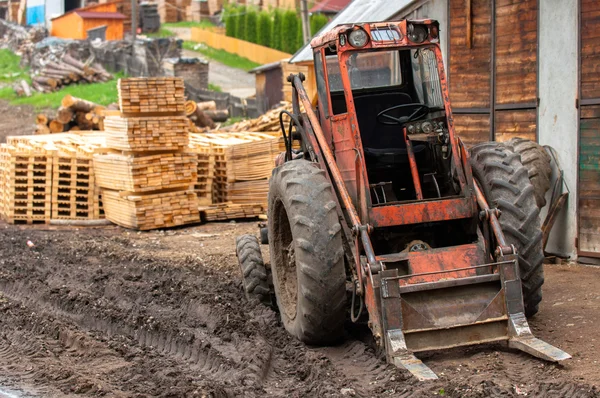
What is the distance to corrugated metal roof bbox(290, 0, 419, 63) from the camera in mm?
15766

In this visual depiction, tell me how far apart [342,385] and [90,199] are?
11.4 meters

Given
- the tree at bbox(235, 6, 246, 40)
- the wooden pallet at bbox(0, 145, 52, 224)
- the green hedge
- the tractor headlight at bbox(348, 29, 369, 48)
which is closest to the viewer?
the tractor headlight at bbox(348, 29, 369, 48)

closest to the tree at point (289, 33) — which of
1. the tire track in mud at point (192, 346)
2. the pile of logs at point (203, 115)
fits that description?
the pile of logs at point (203, 115)

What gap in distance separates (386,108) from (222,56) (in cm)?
4874

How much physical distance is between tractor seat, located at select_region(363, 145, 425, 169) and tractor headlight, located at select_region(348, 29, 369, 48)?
0.97m

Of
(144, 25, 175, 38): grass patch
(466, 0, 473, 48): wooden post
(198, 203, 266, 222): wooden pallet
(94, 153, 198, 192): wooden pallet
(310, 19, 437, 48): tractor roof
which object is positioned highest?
(144, 25, 175, 38): grass patch

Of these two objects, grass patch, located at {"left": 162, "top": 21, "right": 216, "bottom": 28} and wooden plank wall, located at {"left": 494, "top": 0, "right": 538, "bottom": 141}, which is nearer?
wooden plank wall, located at {"left": 494, "top": 0, "right": 538, "bottom": 141}

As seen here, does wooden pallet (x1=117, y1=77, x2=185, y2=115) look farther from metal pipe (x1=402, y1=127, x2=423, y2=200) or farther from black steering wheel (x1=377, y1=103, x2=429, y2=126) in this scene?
metal pipe (x1=402, y1=127, x2=423, y2=200)

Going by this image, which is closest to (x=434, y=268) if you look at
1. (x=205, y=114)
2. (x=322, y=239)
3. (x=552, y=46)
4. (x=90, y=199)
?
(x=322, y=239)

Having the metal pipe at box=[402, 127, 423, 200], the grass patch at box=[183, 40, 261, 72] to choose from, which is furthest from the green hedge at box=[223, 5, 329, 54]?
the metal pipe at box=[402, 127, 423, 200]

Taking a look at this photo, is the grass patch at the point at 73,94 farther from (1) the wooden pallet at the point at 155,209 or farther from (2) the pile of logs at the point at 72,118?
(1) the wooden pallet at the point at 155,209

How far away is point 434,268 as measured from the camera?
7684 millimetres

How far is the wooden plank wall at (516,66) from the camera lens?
40.0 ft

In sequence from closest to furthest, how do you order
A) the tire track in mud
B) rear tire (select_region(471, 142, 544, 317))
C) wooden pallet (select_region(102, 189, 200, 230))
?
1. the tire track in mud
2. rear tire (select_region(471, 142, 544, 317))
3. wooden pallet (select_region(102, 189, 200, 230))
